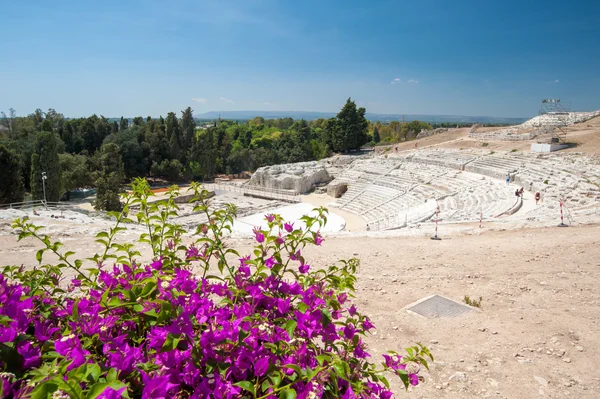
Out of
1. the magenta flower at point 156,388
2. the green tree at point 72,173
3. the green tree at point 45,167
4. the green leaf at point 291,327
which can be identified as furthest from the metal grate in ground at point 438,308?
the green tree at point 72,173

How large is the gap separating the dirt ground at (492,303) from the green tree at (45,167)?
20551 mm

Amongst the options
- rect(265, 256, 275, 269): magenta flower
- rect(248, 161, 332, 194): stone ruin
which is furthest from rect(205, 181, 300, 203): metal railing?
rect(265, 256, 275, 269): magenta flower

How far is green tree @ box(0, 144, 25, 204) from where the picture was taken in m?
24.7

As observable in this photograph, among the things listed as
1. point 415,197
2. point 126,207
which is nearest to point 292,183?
point 415,197

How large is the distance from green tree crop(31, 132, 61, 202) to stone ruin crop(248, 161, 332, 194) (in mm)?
15387

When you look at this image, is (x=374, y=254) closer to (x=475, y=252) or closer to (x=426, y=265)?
(x=426, y=265)

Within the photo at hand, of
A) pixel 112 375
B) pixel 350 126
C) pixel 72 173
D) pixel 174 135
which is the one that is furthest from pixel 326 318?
pixel 174 135

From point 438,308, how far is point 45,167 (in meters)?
28.6

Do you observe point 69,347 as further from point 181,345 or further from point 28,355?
point 181,345

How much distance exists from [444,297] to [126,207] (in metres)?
5.22

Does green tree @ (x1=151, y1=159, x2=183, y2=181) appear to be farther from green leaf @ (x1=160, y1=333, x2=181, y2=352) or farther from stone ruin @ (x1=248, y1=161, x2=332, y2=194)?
green leaf @ (x1=160, y1=333, x2=181, y2=352)

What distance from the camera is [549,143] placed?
89.4ft

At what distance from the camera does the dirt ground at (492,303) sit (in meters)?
3.96

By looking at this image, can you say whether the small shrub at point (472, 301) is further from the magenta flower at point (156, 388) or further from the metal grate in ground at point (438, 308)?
the magenta flower at point (156, 388)
